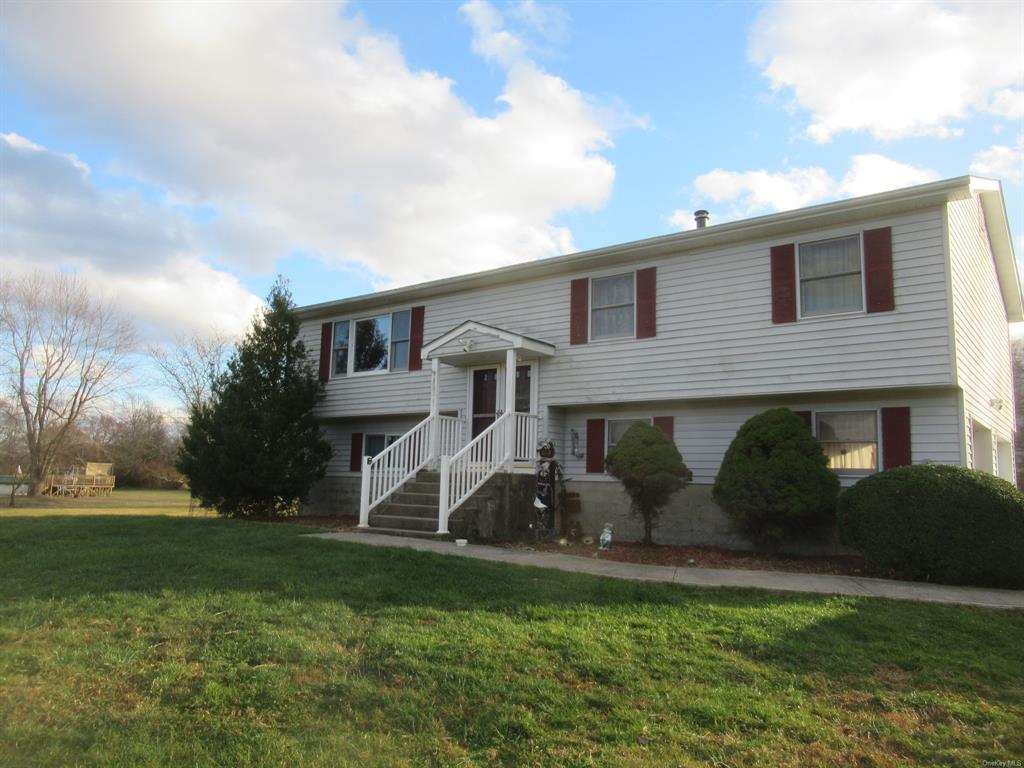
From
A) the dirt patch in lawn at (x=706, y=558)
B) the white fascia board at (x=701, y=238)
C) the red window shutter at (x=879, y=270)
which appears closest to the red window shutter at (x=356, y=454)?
the white fascia board at (x=701, y=238)

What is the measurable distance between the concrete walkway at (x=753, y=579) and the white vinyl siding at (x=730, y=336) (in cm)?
314

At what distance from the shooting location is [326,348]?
52.2 feet

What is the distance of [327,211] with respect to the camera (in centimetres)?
1325

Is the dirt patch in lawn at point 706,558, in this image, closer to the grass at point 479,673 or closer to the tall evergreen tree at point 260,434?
the grass at point 479,673

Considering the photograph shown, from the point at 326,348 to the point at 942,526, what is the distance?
1290cm

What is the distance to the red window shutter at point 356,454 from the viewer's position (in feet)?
50.9

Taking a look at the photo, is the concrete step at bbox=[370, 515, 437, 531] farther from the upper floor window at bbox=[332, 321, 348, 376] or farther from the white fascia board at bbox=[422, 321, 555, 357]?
the upper floor window at bbox=[332, 321, 348, 376]

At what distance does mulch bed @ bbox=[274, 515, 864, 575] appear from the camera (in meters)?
8.44

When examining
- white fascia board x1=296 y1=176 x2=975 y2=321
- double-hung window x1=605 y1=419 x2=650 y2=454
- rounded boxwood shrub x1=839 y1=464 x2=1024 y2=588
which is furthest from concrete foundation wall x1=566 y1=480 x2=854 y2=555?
white fascia board x1=296 y1=176 x2=975 y2=321

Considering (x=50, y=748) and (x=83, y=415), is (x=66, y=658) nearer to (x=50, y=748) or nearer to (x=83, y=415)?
(x=50, y=748)

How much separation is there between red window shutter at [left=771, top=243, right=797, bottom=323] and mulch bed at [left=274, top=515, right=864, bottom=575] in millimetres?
3542

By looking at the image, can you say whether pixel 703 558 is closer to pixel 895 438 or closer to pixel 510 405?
pixel 895 438

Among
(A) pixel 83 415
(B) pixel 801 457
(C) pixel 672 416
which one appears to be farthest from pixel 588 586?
(A) pixel 83 415

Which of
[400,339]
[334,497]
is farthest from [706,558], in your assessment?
[334,497]
